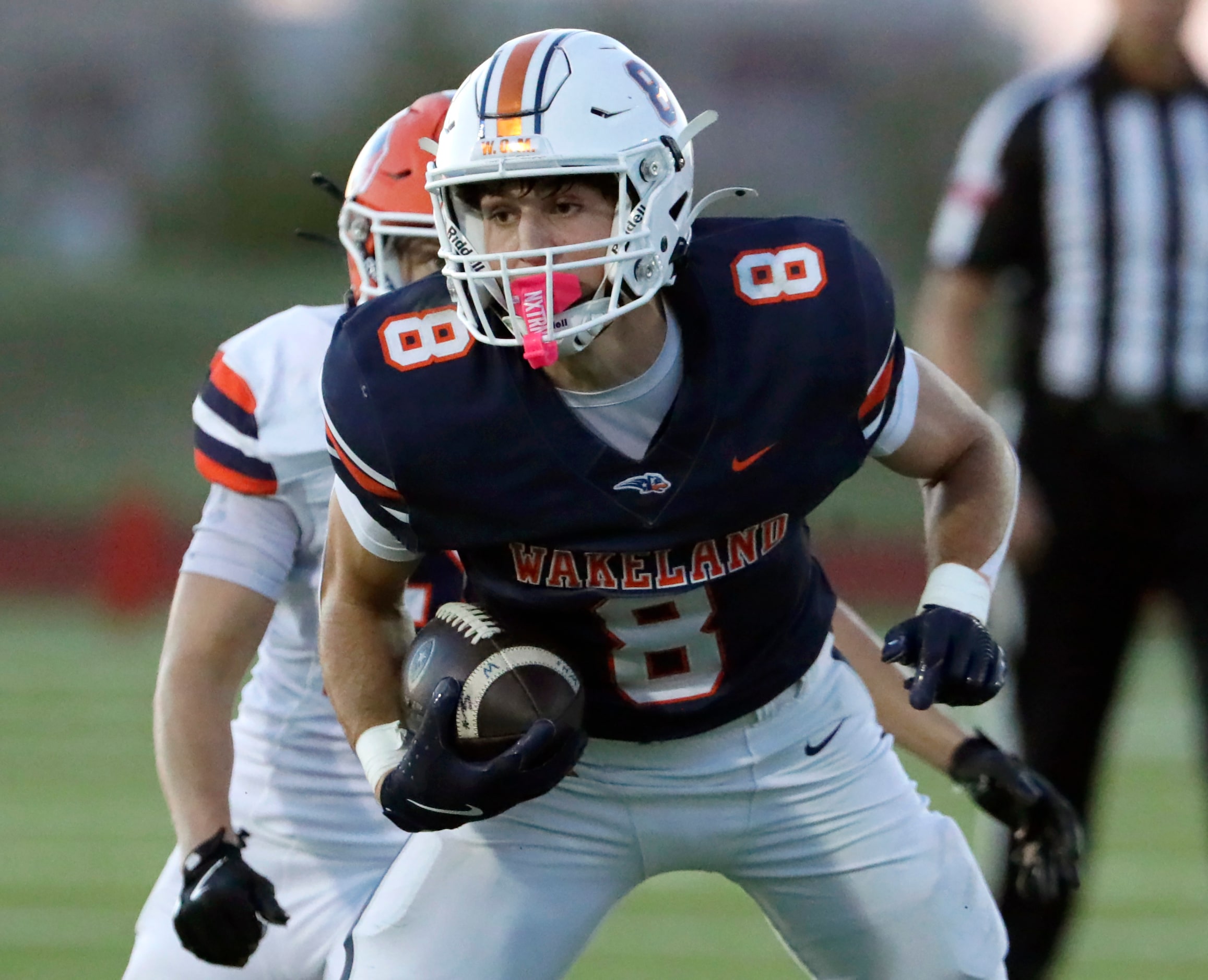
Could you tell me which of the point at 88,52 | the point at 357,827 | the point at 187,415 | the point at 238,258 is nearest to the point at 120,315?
the point at 187,415

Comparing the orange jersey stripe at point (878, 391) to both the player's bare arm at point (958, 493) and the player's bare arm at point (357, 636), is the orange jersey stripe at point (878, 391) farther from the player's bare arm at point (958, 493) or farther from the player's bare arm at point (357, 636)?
the player's bare arm at point (357, 636)

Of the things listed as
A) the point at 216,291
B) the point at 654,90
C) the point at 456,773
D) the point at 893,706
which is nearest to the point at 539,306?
the point at 654,90

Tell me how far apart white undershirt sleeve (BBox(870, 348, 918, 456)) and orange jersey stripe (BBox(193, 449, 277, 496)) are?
0.79 meters

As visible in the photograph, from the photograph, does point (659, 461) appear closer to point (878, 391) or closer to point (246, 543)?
point (878, 391)

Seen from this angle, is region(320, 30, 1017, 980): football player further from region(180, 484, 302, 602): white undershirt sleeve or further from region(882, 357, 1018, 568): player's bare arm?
region(180, 484, 302, 602): white undershirt sleeve

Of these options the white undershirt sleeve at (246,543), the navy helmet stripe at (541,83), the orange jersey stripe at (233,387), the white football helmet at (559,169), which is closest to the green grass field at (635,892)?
the white undershirt sleeve at (246,543)

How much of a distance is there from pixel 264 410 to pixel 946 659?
3.12ft

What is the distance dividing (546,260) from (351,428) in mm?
290

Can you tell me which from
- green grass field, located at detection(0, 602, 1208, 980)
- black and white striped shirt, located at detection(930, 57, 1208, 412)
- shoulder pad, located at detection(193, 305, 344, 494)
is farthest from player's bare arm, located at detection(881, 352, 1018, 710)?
green grass field, located at detection(0, 602, 1208, 980)

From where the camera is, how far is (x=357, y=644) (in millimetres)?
2359

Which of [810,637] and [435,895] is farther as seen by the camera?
[810,637]

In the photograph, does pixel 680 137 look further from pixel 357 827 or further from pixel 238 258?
pixel 238 258

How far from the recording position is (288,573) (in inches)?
103

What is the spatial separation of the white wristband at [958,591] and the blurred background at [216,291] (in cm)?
186
